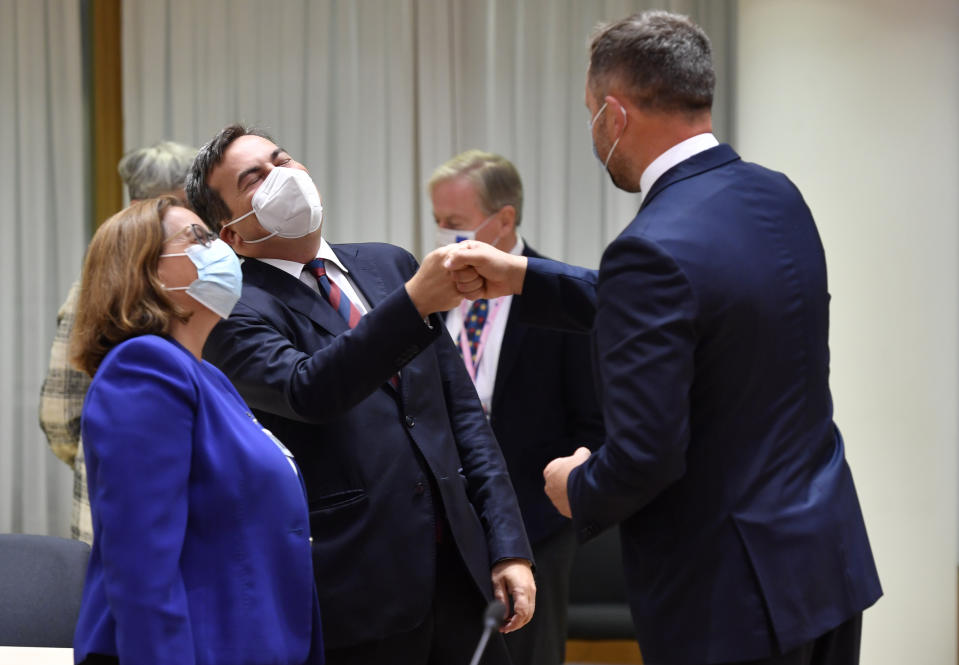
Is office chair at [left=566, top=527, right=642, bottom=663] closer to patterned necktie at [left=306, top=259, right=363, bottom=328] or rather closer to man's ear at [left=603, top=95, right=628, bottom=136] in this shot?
patterned necktie at [left=306, top=259, right=363, bottom=328]

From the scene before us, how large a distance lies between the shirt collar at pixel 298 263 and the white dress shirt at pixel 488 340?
1100 mm

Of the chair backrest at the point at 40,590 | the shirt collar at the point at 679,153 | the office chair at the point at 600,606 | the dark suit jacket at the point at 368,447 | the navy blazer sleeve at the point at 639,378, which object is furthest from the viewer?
the office chair at the point at 600,606

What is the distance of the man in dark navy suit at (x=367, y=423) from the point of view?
6.89 ft

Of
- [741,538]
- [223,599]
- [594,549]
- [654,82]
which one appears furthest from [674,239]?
[594,549]

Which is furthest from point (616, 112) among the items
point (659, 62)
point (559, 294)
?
point (559, 294)

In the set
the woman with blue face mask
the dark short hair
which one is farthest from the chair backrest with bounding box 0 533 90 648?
the woman with blue face mask

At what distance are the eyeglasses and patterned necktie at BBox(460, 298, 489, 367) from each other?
182cm

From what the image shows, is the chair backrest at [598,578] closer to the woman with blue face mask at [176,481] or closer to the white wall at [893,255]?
the white wall at [893,255]

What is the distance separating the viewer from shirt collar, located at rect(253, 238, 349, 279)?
2354 millimetres

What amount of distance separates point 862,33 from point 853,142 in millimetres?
381

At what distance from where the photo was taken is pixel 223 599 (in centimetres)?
173

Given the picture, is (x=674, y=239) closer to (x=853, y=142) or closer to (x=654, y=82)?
(x=654, y=82)

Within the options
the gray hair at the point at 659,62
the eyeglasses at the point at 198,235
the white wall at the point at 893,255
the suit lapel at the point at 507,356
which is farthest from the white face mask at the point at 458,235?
the eyeglasses at the point at 198,235

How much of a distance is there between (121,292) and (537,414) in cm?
191
